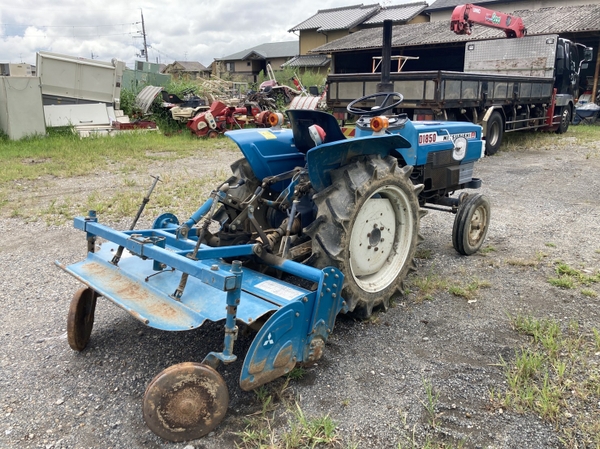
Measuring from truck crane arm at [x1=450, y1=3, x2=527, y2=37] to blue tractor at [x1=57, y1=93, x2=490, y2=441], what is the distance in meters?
7.12

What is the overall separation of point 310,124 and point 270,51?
166ft

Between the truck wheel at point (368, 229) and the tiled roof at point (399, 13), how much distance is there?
3061 cm

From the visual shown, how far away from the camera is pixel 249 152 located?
308cm

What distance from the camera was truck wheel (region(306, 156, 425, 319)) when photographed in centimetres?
270

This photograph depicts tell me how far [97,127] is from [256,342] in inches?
441

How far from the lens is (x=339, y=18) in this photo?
34.8 m

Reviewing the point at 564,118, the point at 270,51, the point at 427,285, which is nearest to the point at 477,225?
the point at 427,285

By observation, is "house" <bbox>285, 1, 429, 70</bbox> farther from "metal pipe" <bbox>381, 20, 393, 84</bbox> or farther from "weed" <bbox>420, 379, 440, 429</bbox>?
"weed" <bbox>420, 379, 440, 429</bbox>

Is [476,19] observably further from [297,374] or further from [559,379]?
[297,374]

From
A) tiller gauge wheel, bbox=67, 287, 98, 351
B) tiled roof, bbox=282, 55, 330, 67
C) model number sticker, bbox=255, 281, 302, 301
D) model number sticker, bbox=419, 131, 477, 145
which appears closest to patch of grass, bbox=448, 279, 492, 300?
model number sticker, bbox=419, 131, 477, 145

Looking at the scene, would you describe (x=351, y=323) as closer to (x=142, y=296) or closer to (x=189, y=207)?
(x=142, y=296)

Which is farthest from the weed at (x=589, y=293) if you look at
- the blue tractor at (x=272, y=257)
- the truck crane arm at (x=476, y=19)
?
the truck crane arm at (x=476, y=19)

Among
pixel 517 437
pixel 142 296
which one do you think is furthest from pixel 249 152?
pixel 517 437

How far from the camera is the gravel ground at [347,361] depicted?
2.12 meters
